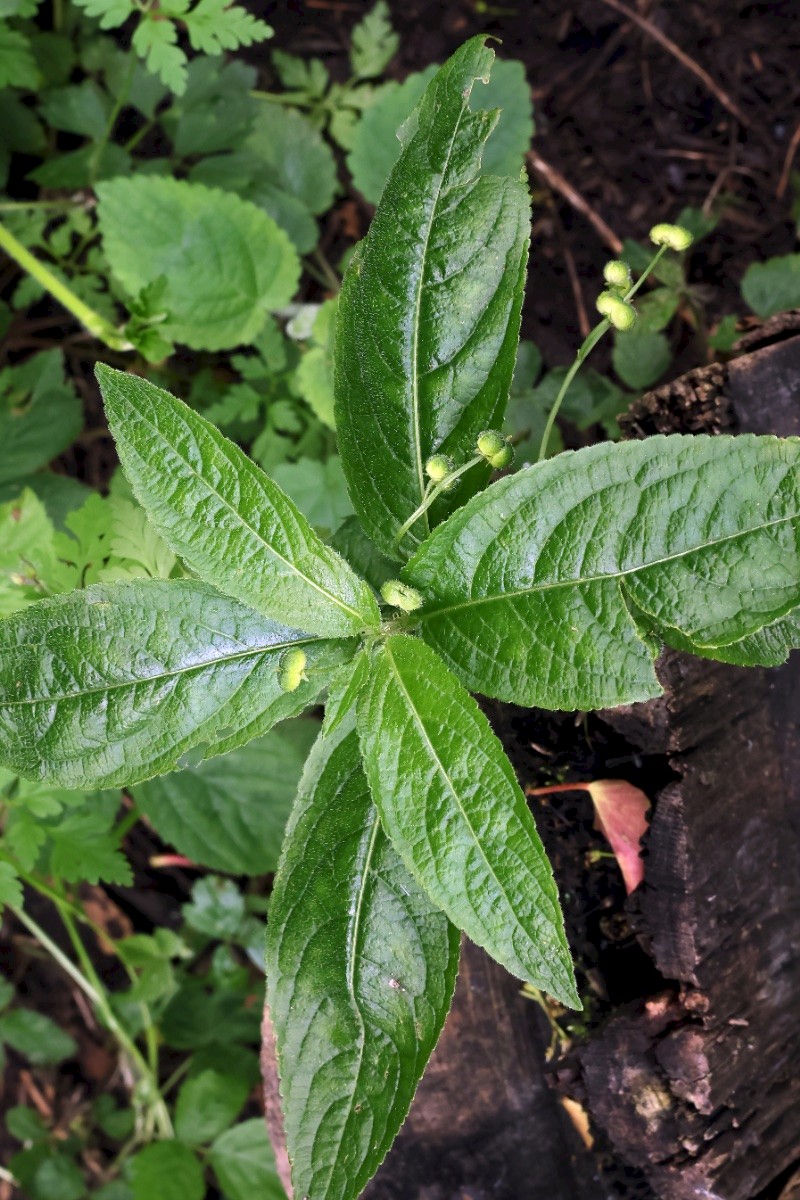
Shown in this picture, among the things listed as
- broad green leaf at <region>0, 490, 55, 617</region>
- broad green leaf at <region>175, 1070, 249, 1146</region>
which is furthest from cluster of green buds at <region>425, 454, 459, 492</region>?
broad green leaf at <region>175, 1070, 249, 1146</region>

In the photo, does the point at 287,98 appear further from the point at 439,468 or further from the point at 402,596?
the point at 402,596

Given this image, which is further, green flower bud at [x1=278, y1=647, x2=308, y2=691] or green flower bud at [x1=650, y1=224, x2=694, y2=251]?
green flower bud at [x1=650, y1=224, x2=694, y2=251]

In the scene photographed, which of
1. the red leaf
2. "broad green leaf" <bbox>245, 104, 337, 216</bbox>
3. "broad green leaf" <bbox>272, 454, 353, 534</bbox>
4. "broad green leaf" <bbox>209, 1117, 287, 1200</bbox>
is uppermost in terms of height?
"broad green leaf" <bbox>245, 104, 337, 216</bbox>

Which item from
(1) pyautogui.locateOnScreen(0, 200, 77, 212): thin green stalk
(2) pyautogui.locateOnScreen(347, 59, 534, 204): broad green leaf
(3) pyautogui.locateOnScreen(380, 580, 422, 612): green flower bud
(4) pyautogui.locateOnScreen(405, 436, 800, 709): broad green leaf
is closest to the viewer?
(4) pyautogui.locateOnScreen(405, 436, 800, 709): broad green leaf

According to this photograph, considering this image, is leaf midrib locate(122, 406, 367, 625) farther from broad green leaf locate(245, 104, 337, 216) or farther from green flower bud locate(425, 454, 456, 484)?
broad green leaf locate(245, 104, 337, 216)

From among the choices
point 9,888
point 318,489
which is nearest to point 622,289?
point 318,489

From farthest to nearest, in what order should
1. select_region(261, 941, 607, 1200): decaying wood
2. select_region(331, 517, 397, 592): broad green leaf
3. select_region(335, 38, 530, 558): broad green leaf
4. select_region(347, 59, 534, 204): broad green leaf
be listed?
select_region(347, 59, 534, 204): broad green leaf → select_region(261, 941, 607, 1200): decaying wood → select_region(331, 517, 397, 592): broad green leaf → select_region(335, 38, 530, 558): broad green leaf
